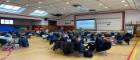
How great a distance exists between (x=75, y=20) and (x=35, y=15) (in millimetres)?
7246

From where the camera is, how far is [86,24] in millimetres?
24734

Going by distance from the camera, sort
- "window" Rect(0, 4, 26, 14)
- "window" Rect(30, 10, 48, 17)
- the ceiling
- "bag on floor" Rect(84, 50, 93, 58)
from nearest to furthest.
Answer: "bag on floor" Rect(84, 50, 93, 58) < the ceiling < "window" Rect(0, 4, 26, 14) < "window" Rect(30, 10, 48, 17)

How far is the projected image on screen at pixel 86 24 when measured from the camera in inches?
938

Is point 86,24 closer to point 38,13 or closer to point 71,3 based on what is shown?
point 38,13

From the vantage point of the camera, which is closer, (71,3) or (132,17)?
(71,3)

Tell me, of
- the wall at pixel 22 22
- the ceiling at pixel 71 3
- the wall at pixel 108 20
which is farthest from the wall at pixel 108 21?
the wall at pixel 22 22

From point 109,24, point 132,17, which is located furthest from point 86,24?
point 132,17

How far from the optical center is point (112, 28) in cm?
2211

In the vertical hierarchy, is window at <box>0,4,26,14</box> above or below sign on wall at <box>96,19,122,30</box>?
above

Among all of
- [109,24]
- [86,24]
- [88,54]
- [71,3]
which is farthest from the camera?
[86,24]

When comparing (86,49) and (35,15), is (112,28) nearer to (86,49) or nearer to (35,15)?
(35,15)

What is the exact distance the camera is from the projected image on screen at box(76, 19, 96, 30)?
78.1 ft

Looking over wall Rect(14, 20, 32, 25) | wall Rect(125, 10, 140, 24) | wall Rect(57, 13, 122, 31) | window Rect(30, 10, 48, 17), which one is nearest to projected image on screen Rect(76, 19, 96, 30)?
wall Rect(57, 13, 122, 31)

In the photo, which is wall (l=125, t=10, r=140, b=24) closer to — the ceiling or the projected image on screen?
the ceiling
